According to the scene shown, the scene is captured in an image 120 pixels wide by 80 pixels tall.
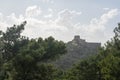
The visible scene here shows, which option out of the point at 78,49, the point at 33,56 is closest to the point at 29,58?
the point at 33,56

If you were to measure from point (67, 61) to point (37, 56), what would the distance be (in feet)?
412

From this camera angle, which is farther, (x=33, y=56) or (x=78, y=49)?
(x=78, y=49)

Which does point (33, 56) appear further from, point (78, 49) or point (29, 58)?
point (78, 49)

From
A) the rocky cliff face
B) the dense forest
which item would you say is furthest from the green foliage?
the rocky cliff face

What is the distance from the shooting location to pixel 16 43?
43000 millimetres

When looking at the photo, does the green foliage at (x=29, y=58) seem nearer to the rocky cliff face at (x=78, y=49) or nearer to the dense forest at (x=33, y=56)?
the dense forest at (x=33, y=56)

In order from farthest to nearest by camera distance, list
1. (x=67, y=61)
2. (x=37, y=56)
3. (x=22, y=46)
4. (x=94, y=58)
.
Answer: (x=67, y=61) → (x=94, y=58) → (x=22, y=46) → (x=37, y=56)

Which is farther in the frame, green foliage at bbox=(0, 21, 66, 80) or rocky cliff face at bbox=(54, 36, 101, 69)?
rocky cliff face at bbox=(54, 36, 101, 69)

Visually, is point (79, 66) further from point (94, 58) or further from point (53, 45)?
point (53, 45)

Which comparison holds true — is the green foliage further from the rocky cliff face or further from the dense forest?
the rocky cliff face

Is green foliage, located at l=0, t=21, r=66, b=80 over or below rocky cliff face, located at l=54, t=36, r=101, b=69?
below

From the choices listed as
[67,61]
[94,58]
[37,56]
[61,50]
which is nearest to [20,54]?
[37,56]

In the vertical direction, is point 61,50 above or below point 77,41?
below

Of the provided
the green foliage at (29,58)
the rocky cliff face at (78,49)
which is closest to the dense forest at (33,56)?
the green foliage at (29,58)
